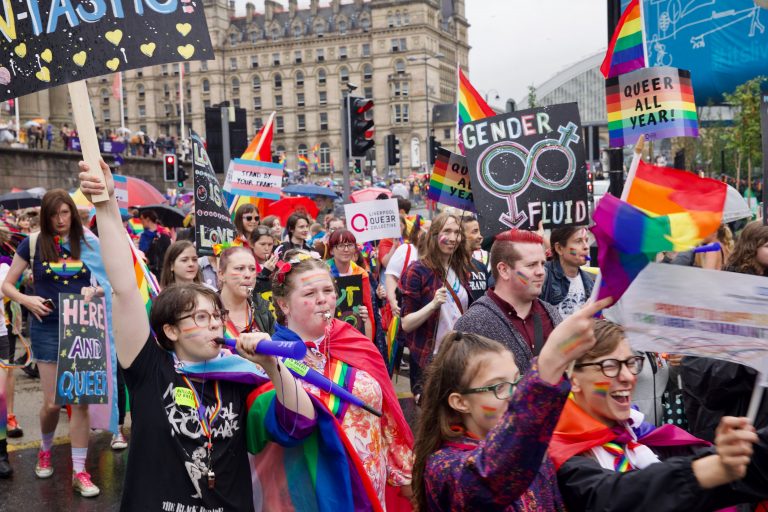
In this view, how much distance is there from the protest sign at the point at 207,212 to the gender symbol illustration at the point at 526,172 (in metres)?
2.30

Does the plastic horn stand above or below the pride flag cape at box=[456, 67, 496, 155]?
below

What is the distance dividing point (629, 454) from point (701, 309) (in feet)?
2.58

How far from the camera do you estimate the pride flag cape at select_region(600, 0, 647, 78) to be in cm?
649

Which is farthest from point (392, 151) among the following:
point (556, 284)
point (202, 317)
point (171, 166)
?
point (202, 317)

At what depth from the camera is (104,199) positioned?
3008 mm

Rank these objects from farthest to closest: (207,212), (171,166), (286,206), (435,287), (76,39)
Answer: (171,166), (286,206), (207,212), (435,287), (76,39)

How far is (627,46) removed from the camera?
257 inches

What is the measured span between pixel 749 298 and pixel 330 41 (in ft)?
385

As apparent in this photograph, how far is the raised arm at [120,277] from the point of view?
2994mm

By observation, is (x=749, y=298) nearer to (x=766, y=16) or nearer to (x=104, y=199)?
(x=104, y=199)

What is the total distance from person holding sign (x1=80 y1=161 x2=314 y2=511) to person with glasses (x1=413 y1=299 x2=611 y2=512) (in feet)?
2.28

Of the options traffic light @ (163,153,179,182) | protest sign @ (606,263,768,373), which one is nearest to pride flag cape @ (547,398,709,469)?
protest sign @ (606,263,768,373)

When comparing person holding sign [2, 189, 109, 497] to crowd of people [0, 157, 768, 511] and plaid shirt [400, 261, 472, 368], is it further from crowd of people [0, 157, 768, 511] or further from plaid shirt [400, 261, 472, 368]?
plaid shirt [400, 261, 472, 368]

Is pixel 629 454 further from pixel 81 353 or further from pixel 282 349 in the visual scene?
pixel 81 353
